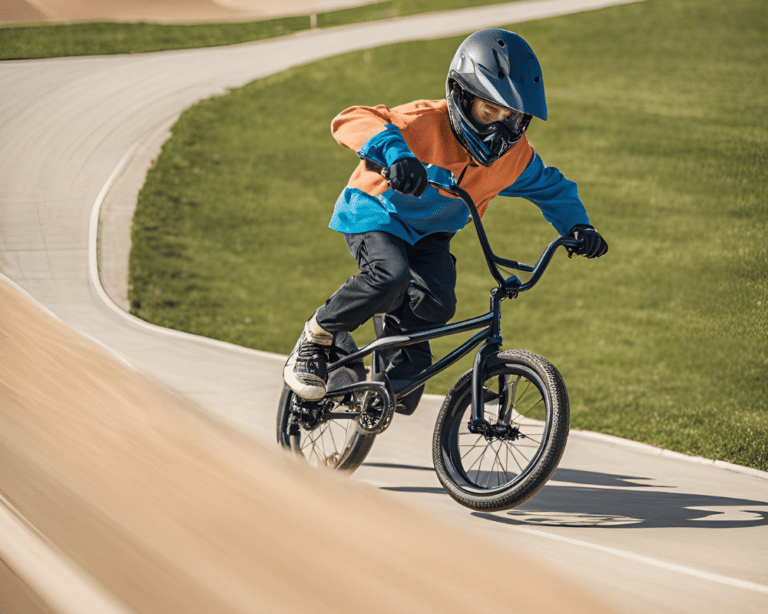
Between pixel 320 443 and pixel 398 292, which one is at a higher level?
pixel 398 292

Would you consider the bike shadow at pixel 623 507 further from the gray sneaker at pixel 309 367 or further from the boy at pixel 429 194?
the boy at pixel 429 194

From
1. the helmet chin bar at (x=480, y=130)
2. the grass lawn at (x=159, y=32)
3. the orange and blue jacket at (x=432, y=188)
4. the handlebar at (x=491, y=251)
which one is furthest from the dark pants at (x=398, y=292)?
the grass lawn at (x=159, y=32)

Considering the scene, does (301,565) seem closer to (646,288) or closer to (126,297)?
(126,297)

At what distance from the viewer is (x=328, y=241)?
36.9 ft

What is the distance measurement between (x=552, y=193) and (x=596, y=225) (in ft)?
29.5

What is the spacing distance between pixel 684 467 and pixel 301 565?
452 cm

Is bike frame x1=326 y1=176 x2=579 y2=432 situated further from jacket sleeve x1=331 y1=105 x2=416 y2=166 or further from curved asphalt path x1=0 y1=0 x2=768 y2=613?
curved asphalt path x1=0 y1=0 x2=768 y2=613

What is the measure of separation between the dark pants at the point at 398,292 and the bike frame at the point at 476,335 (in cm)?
13

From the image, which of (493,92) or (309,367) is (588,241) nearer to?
(493,92)

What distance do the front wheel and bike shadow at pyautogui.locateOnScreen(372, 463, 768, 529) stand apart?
0.23m

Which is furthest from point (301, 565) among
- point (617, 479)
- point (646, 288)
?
point (646, 288)

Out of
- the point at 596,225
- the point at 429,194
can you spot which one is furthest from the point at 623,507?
the point at 596,225

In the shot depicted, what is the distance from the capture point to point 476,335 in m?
3.61

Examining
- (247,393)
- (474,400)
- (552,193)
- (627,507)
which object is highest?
(552,193)
